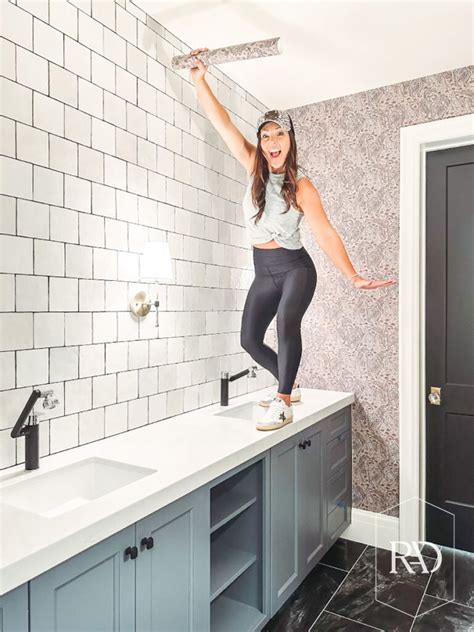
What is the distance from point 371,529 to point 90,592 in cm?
213

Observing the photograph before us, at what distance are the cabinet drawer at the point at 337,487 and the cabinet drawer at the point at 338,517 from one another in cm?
3

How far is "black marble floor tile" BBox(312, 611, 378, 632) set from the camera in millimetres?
2113

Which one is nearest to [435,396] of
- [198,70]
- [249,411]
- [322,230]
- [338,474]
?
[338,474]

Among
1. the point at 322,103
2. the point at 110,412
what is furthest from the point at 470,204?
the point at 110,412

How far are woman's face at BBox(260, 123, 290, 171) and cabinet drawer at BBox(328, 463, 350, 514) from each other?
1681 mm

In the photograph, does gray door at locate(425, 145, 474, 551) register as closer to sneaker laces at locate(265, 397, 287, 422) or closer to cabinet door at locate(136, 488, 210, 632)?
sneaker laces at locate(265, 397, 287, 422)

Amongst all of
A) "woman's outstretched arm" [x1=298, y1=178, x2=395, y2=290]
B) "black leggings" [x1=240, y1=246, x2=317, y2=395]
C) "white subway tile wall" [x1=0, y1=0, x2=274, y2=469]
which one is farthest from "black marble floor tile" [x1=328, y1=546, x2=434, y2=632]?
"woman's outstretched arm" [x1=298, y1=178, x2=395, y2=290]

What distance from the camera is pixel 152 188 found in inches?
85.0

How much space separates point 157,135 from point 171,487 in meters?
1.54

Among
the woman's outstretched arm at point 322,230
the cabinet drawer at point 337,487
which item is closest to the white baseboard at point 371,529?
the cabinet drawer at point 337,487

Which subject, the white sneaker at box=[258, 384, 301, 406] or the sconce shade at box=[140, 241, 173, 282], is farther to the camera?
the white sneaker at box=[258, 384, 301, 406]

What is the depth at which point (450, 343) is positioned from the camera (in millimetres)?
2762

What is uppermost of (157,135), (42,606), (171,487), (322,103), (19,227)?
(322,103)

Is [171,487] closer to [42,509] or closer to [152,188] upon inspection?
[42,509]
